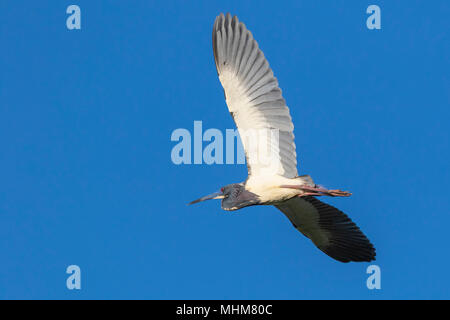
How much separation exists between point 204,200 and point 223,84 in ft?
5.52

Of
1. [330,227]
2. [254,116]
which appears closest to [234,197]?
[254,116]

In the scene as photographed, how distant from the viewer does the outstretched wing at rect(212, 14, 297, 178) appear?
10.9 m

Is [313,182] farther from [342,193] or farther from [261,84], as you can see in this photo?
[261,84]

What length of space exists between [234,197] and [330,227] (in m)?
2.38

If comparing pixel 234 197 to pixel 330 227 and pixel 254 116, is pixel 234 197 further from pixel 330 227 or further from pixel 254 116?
pixel 330 227

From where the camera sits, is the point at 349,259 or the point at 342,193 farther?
the point at 349,259

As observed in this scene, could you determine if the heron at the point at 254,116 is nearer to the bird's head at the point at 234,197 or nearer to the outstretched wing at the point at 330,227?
the bird's head at the point at 234,197

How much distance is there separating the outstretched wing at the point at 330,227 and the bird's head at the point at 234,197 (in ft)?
4.54

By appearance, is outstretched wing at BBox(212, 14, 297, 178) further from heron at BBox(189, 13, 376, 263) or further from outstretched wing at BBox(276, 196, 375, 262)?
outstretched wing at BBox(276, 196, 375, 262)

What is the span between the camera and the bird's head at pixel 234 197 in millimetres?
10672

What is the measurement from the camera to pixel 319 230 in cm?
1272

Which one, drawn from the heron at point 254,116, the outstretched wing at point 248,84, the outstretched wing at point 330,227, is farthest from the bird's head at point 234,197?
the outstretched wing at point 330,227

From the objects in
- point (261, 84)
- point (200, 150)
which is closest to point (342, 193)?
point (261, 84)

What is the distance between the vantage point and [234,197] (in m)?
10.9
